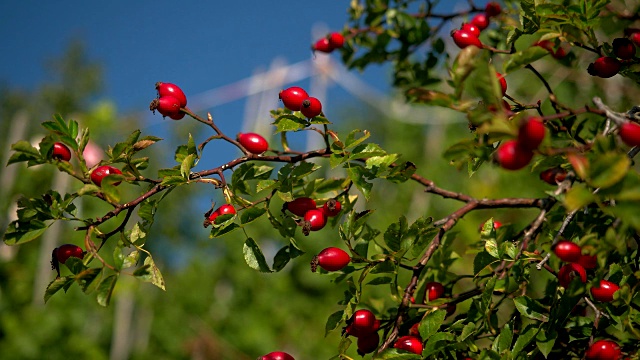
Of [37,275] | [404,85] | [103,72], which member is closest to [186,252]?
[37,275]

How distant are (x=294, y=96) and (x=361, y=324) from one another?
387mm

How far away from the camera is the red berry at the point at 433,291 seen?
1068 millimetres

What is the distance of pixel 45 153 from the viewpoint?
825mm

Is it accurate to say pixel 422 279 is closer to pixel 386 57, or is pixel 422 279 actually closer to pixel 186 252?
pixel 386 57

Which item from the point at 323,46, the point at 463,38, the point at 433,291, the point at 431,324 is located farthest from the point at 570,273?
the point at 323,46

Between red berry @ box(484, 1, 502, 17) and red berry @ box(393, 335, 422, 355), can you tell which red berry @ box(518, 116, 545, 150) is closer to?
red berry @ box(393, 335, 422, 355)

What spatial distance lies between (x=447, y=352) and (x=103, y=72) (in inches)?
388

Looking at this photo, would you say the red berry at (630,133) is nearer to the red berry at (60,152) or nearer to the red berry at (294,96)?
the red berry at (294,96)

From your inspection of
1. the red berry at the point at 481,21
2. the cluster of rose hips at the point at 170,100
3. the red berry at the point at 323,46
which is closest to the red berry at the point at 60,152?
the cluster of rose hips at the point at 170,100

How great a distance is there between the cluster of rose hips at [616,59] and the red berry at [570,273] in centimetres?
33

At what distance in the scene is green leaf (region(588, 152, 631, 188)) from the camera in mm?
555

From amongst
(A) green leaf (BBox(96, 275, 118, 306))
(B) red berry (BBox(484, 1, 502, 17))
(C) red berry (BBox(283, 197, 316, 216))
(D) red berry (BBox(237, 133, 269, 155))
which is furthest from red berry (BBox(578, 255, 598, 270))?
(B) red berry (BBox(484, 1, 502, 17))

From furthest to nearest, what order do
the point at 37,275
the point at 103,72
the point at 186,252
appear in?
the point at 103,72, the point at 186,252, the point at 37,275

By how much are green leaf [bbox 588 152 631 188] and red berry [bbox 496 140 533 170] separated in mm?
62
